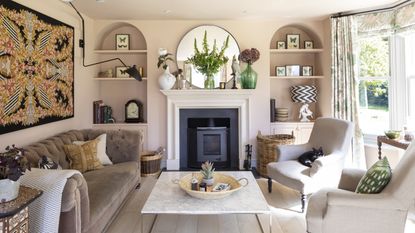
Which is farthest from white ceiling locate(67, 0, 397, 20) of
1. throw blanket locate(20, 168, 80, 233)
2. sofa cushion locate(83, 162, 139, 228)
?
throw blanket locate(20, 168, 80, 233)

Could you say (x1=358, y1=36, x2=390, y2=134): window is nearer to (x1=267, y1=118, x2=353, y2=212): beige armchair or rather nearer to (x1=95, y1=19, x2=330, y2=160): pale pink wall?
(x1=95, y1=19, x2=330, y2=160): pale pink wall

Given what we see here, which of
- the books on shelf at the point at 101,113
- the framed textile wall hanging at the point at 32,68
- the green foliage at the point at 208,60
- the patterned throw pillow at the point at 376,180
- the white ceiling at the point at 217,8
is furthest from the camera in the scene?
the books on shelf at the point at 101,113

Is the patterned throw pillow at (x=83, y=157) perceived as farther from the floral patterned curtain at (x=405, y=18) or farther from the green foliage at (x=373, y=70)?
the floral patterned curtain at (x=405, y=18)

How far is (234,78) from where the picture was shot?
4.74 meters

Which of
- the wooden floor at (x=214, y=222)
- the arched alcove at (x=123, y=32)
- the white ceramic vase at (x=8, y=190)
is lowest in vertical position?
the wooden floor at (x=214, y=222)

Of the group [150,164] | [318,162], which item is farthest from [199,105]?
[318,162]

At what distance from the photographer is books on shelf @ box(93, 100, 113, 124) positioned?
4734 millimetres

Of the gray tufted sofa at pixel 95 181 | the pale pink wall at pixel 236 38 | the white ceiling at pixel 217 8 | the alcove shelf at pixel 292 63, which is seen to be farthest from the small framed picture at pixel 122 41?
the alcove shelf at pixel 292 63

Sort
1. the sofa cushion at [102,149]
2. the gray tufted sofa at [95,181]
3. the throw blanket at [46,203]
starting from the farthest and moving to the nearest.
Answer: the sofa cushion at [102,149]
the gray tufted sofa at [95,181]
the throw blanket at [46,203]

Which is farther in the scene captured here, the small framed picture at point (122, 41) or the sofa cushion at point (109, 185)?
the small framed picture at point (122, 41)

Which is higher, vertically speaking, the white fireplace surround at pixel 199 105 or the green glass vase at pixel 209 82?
the green glass vase at pixel 209 82

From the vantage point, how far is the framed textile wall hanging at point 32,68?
2.65 m

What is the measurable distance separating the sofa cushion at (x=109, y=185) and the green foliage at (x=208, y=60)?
5.93 ft

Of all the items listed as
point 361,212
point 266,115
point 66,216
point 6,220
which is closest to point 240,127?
point 266,115
